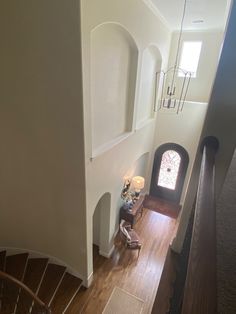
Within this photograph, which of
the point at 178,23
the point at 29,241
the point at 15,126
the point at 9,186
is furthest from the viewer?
the point at 178,23

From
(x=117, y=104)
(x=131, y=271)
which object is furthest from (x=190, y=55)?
(x=131, y=271)

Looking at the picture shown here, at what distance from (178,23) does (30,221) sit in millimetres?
5826

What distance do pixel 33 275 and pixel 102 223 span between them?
1.74 meters

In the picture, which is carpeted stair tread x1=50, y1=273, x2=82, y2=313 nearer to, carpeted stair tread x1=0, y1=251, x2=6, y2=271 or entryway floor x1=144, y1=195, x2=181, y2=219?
carpeted stair tread x1=0, y1=251, x2=6, y2=271

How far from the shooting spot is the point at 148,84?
5.10 meters

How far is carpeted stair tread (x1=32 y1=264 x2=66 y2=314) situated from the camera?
3.52m

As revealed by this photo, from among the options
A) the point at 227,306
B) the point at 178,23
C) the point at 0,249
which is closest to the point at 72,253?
the point at 0,249

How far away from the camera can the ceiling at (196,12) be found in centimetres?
351

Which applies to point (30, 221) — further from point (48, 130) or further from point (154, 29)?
point (154, 29)

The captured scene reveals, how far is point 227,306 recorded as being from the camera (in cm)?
72

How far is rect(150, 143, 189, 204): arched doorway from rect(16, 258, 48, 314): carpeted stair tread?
15.2 feet

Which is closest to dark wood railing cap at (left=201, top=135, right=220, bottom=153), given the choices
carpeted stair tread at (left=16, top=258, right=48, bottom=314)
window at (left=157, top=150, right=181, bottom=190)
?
carpeted stair tread at (left=16, top=258, right=48, bottom=314)

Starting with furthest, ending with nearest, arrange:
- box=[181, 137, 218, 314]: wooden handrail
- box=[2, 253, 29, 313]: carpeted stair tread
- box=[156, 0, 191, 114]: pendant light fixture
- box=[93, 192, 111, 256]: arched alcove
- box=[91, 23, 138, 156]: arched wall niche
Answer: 1. box=[156, 0, 191, 114]: pendant light fixture
2. box=[93, 192, 111, 256]: arched alcove
3. box=[2, 253, 29, 313]: carpeted stair tread
4. box=[91, 23, 138, 156]: arched wall niche
5. box=[181, 137, 218, 314]: wooden handrail

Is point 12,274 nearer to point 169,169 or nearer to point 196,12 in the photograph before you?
point 169,169
